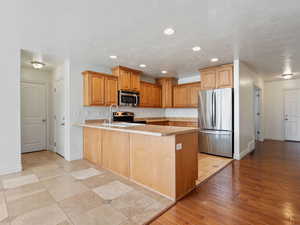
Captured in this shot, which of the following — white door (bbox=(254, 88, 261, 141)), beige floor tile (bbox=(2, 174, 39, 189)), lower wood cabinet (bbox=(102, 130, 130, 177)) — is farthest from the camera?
white door (bbox=(254, 88, 261, 141))

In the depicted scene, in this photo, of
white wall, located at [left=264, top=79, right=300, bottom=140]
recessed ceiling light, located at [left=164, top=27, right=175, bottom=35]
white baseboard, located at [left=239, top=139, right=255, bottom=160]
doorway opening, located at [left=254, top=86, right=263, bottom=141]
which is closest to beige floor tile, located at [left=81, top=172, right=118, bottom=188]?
recessed ceiling light, located at [left=164, top=27, right=175, bottom=35]

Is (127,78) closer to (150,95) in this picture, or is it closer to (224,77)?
(150,95)

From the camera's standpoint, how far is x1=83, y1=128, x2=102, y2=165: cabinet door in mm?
3553

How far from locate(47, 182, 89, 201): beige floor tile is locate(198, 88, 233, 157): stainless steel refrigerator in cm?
336

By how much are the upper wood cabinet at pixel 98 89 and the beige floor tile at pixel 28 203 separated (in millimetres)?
2288

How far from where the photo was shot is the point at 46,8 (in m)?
1.95

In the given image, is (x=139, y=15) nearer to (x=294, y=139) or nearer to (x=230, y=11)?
(x=230, y=11)

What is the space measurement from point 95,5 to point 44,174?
122 inches

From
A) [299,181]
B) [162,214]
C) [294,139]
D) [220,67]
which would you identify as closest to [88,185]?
[162,214]

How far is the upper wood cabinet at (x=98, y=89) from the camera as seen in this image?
4047 mm

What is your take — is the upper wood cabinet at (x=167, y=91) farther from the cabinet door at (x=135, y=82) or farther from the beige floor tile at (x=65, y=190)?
the beige floor tile at (x=65, y=190)

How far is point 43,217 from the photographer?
1.82m

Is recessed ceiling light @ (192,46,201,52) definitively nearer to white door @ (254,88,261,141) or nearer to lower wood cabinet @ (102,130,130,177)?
lower wood cabinet @ (102,130,130,177)

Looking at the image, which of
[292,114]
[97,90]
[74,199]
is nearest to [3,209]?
[74,199]
